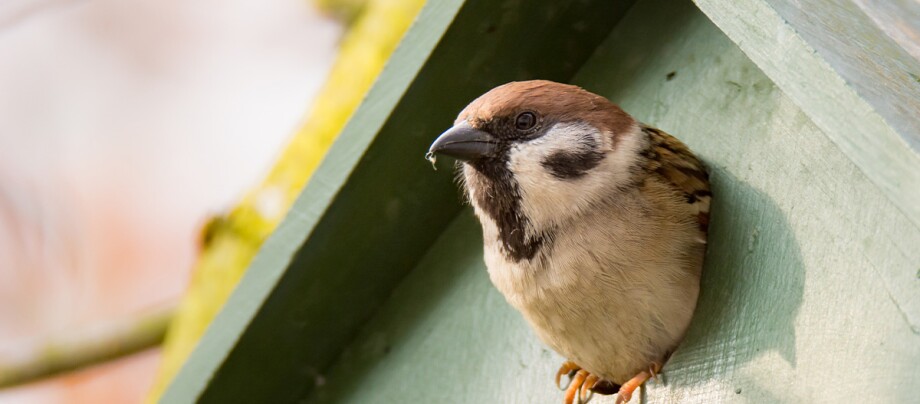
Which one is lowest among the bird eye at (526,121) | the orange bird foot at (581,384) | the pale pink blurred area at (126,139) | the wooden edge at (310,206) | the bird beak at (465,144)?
the orange bird foot at (581,384)

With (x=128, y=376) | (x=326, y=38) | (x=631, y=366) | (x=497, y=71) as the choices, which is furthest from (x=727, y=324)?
(x=128, y=376)

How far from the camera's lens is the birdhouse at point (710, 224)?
1516 millimetres

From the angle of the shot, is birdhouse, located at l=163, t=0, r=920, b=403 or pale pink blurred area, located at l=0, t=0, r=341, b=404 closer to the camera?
birdhouse, located at l=163, t=0, r=920, b=403

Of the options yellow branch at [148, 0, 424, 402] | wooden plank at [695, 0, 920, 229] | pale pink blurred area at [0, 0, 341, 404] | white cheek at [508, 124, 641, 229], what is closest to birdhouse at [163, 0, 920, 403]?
wooden plank at [695, 0, 920, 229]

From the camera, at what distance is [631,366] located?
1926 mm

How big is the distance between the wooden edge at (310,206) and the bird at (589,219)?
0.22m

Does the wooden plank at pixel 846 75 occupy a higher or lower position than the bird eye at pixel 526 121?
lower

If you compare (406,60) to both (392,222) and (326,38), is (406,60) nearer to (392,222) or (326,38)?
(392,222)

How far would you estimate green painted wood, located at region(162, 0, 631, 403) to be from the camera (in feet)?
6.99

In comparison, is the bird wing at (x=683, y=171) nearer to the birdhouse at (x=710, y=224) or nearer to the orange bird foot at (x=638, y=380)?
the birdhouse at (x=710, y=224)

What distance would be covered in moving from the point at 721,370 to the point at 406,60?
81 centimetres

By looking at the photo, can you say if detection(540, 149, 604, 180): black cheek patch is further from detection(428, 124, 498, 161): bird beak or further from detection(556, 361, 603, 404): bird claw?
detection(556, 361, 603, 404): bird claw

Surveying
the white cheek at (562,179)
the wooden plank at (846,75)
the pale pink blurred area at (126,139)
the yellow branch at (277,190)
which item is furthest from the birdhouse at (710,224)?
the pale pink blurred area at (126,139)

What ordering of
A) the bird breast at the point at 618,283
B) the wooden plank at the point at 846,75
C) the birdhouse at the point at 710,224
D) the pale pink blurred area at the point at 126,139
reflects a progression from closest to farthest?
the wooden plank at the point at 846,75 < the birdhouse at the point at 710,224 < the bird breast at the point at 618,283 < the pale pink blurred area at the point at 126,139
